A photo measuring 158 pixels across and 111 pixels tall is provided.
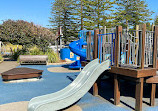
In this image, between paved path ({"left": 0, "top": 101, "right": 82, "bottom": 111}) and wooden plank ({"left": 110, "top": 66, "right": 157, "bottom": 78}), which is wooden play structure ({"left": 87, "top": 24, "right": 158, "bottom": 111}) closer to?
wooden plank ({"left": 110, "top": 66, "right": 157, "bottom": 78})

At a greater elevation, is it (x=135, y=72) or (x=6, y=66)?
(x=135, y=72)

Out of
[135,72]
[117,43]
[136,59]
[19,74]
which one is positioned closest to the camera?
[135,72]

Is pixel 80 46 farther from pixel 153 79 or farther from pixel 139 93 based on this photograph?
pixel 139 93

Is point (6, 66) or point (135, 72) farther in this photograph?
point (6, 66)

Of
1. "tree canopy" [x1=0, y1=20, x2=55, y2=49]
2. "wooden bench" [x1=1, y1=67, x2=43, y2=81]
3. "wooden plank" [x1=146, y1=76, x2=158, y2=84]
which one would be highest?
"tree canopy" [x1=0, y1=20, x2=55, y2=49]

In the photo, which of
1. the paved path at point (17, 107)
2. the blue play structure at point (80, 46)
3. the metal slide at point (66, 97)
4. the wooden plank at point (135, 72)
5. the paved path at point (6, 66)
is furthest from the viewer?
the paved path at point (6, 66)

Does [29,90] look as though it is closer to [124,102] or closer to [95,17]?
[124,102]

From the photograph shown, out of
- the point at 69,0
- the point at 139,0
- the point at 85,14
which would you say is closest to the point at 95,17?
the point at 85,14

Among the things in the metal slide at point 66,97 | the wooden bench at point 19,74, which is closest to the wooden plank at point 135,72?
the metal slide at point 66,97

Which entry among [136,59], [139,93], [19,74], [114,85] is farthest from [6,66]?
[139,93]

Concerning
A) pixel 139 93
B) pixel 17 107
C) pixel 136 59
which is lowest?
pixel 17 107

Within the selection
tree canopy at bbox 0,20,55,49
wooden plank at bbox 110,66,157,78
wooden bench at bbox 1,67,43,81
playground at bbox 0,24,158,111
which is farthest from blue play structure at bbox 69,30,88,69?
tree canopy at bbox 0,20,55,49

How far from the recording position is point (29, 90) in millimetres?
6707

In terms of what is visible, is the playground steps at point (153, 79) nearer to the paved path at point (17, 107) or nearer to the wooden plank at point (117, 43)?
the wooden plank at point (117, 43)
